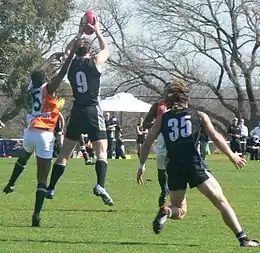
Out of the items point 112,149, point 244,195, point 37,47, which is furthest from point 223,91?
point 244,195

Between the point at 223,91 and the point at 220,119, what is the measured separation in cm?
234

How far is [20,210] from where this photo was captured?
13242mm

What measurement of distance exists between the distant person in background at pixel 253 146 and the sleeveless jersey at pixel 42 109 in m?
27.3

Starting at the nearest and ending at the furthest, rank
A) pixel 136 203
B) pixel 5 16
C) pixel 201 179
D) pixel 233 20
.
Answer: pixel 201 179 → pixel 136 203 → pixel 5 16 → pixel 233 20

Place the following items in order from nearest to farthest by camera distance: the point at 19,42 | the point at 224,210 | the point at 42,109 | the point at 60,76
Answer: the point at 224,210, the point at 60,76, the point at 42,109, the point at 19,42

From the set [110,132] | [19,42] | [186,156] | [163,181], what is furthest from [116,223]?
[19,42]

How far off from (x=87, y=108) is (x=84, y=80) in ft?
1.43

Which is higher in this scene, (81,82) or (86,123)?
(81,82)

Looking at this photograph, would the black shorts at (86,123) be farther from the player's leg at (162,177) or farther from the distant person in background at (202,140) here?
the distant person in background at (202,140)

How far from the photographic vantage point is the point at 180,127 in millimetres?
9602

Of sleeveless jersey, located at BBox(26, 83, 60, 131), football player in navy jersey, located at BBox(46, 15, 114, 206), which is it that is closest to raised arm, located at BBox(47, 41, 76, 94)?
sleeveless jersey, located at BBox(26, 83, 60, 131)

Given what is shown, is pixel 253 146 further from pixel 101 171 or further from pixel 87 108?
pixel 87 108

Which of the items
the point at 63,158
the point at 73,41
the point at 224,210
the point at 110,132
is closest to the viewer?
the point at 224,210

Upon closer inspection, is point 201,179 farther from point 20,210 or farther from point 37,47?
point 37,47
